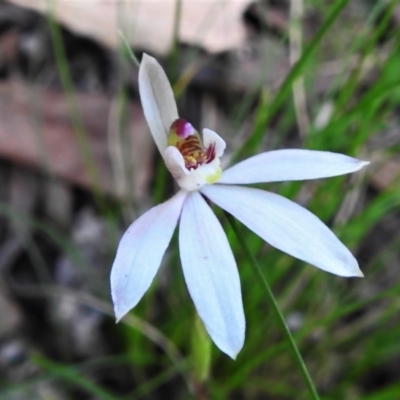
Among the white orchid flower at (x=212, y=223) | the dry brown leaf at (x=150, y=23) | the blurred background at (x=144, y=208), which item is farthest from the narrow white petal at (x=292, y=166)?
the dry brown leaf at (x=150, y=23)

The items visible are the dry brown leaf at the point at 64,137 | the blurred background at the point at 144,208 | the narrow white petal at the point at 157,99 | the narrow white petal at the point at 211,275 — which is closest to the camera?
the narrow white petal at the point at 211,275

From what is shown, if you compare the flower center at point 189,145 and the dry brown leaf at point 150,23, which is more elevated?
the flower center at point 189,145

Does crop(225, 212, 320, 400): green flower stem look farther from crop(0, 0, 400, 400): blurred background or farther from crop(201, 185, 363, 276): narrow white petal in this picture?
crop(0, 0, 400, 400): blurred background

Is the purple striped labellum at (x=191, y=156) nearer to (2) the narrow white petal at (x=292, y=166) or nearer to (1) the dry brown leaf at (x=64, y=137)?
(2) the narrow white petal at (x=292, y=166)

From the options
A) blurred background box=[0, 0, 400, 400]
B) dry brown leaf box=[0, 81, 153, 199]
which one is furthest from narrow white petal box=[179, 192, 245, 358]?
dry brown leaf box=[0, 81, 153, 199]

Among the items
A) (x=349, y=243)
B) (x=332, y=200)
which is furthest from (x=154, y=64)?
(x=349, y=243)

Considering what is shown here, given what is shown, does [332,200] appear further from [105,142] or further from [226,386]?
[105,142]

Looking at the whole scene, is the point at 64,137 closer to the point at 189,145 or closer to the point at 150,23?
the point at 150,23
